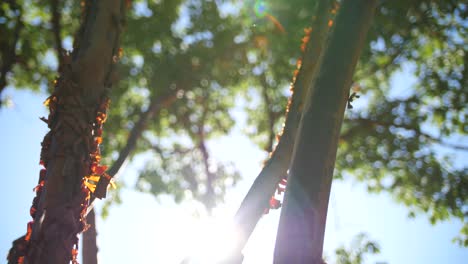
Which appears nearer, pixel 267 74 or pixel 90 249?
pixel 90 249

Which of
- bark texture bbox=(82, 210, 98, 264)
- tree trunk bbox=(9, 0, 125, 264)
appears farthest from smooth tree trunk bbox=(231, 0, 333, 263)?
bark texture bbox=(82, 210, 98, 264)

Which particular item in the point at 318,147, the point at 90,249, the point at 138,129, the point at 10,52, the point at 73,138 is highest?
the point at 10,52

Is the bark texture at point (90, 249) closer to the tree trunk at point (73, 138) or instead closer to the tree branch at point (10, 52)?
the tree trunk at point (73, 138)

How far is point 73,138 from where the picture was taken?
244 centimetres

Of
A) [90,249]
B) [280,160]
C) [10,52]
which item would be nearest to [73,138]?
[280,160]

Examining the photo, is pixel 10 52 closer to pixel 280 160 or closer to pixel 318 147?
pixel 280 160

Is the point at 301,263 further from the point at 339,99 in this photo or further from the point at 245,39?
the point at 245,39

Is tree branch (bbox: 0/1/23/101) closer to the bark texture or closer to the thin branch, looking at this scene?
the thin branch

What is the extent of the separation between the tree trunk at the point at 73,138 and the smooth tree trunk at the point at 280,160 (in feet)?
3.75

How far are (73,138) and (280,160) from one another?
1.60m

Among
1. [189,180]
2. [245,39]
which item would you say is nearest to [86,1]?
[245,39]

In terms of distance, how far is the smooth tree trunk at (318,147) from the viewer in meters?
1.58

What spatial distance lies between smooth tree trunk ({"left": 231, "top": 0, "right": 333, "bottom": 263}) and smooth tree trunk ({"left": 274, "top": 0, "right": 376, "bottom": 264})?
0.84 m

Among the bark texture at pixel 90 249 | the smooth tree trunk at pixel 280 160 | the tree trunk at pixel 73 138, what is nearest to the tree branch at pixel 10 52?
the bark texture at pixel 90 249
